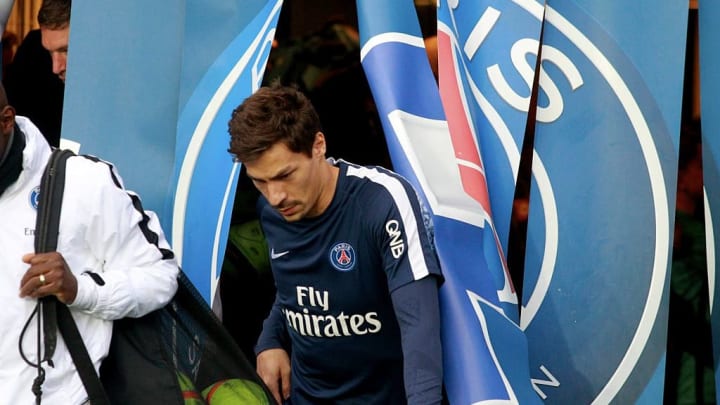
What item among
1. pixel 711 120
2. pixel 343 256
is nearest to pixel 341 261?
pixel 343 256

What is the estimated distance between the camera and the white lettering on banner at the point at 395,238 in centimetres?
295

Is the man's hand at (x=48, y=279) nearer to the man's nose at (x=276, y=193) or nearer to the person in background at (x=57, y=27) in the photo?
the man's nose at (x=276, y=193)

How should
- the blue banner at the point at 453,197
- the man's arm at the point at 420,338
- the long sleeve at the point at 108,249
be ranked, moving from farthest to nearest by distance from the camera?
the blue banner at the point at 453,197, the man's arm at the point at 420,338, the long sleeve at the point at 108,249

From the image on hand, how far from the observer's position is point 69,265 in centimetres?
274

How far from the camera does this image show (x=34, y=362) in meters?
2.66

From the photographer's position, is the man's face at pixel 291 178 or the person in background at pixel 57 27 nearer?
the man's face at pixel 291 178

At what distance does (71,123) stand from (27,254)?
124 cm

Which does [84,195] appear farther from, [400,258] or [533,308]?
[533,308]

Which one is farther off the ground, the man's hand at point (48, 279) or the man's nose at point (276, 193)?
the man's nose at point (276, 193)

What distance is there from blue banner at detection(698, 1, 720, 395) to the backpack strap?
1.93m

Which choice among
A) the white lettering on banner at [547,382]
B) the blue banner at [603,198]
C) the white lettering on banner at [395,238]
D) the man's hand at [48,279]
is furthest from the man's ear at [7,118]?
the white lettering on banner at [547,382]

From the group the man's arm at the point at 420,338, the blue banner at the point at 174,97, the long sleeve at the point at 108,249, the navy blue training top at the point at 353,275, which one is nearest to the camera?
the long sleeve at the point at 108,249

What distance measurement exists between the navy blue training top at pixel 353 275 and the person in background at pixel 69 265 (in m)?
0.37

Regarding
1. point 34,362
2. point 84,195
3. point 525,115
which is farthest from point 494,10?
point 34,362
